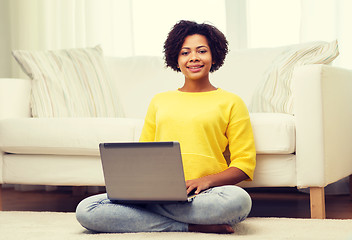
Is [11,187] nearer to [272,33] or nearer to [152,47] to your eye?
[152,47]

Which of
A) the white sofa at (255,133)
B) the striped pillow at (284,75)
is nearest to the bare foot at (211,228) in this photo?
the white sofa at (255,133)

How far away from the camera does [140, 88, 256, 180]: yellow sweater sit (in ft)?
5.20

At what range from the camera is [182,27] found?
1761 millimetres

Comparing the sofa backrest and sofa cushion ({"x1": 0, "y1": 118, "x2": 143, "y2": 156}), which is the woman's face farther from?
the sofa backrest

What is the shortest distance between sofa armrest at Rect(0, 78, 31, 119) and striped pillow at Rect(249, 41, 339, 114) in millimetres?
1040

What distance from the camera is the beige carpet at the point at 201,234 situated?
1.42m

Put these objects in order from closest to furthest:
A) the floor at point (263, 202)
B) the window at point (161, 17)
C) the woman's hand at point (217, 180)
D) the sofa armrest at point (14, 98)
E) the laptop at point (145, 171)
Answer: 1. the laptop at point (145, 171)
2. the woman's hand at point (217, 180)
3. the floor at point (263, 202)
4. the sofa armrest at point (14, 98)
5. the window at point (161, 17)

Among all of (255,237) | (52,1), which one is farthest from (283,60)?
(52,1)

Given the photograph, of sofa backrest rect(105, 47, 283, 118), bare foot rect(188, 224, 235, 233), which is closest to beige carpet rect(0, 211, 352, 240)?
bare foot rect(188, 224, 235, 233)

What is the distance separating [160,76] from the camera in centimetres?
258

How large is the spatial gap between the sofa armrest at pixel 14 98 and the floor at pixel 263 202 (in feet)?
1.44

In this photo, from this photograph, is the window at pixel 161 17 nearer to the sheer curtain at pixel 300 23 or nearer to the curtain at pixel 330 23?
the sheer curtain at pixel 300 23

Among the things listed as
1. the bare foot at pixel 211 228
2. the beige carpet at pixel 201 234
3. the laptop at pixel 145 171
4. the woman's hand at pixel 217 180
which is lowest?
the beige carpet at pixel 201 234

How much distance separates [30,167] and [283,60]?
45.5 inches
